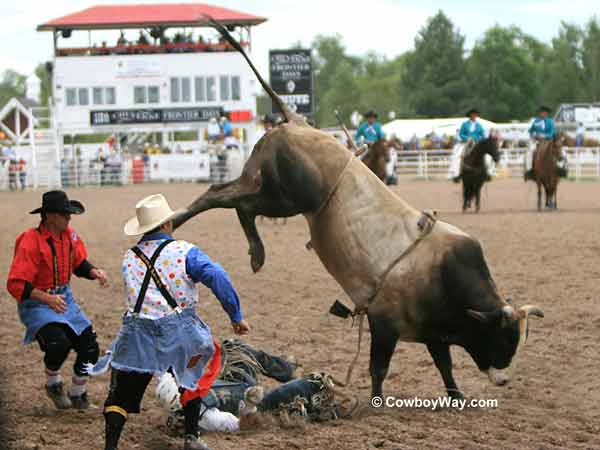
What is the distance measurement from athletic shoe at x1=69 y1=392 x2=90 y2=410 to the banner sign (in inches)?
1323

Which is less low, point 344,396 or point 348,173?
point 348,173

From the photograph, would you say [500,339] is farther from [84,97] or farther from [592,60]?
[592,60]

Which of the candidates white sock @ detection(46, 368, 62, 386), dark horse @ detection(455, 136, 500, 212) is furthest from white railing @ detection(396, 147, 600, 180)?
white sock @ detection(46, 368, 62, 386)

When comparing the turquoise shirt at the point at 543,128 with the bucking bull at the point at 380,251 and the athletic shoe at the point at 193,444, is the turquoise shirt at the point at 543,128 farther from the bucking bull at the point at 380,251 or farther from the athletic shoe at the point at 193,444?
the athletic shoe at the point at 193,444

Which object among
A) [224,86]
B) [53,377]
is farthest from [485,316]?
[224,86]


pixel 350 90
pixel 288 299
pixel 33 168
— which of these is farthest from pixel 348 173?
pixel 350 90

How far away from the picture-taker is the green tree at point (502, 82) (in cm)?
8594

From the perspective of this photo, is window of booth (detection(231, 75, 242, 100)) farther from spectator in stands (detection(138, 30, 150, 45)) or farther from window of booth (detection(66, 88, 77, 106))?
window of booth (detection(66, 88, 77, 106))

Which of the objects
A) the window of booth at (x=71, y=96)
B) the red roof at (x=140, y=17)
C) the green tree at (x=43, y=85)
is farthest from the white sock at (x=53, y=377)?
the green tree at (x=43, y=85)

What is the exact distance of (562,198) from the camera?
80.4 ft

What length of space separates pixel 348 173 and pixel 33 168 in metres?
34.8

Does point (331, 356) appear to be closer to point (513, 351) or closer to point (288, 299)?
point (513, 351)

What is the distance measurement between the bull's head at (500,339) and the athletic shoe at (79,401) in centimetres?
232

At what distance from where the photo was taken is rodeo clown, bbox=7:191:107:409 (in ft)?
18.8
